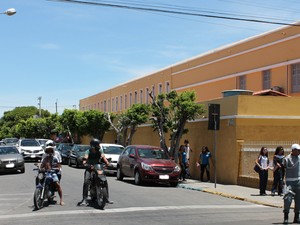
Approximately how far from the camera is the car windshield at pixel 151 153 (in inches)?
765

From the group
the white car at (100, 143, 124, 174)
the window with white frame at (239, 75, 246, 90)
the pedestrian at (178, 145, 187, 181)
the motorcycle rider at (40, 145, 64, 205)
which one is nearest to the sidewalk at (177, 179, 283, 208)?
the pedestrian at (178, 145, 187, 181)

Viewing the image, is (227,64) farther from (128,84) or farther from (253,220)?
(253,220)

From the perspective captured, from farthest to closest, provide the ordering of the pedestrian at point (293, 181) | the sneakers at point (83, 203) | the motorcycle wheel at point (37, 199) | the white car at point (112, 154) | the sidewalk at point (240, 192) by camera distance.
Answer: the white car at point (112, 154)
the sidewalk at point (240, 192)
the sneakers at point (83, 203)
the motorcycle wheel at point (37, 199)
the pedestrian at point (293, 181)

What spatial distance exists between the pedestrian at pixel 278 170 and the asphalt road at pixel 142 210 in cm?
188

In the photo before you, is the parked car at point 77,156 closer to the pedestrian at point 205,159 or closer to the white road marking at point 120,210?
the pedestrian at point 205,159

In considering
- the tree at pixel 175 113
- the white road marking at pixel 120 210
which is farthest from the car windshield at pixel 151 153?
the white road marking at pixel 120 210

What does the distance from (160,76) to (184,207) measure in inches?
1363

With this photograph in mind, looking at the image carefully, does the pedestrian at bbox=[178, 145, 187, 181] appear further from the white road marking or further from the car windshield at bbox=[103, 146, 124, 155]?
the white road marking

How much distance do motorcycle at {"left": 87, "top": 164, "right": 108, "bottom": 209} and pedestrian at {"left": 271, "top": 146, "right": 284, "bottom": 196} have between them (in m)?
6.26

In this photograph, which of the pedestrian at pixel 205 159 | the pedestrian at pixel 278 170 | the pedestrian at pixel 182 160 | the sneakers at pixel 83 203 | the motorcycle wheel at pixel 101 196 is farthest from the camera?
the pedestrian at pixel 182 160

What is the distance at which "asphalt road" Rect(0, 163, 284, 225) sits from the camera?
33.7ft

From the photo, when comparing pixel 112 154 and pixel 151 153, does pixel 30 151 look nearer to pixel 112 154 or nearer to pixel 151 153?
pixel 112 154

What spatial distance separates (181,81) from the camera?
1674 inches

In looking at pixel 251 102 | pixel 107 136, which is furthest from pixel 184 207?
pixel 107 136
